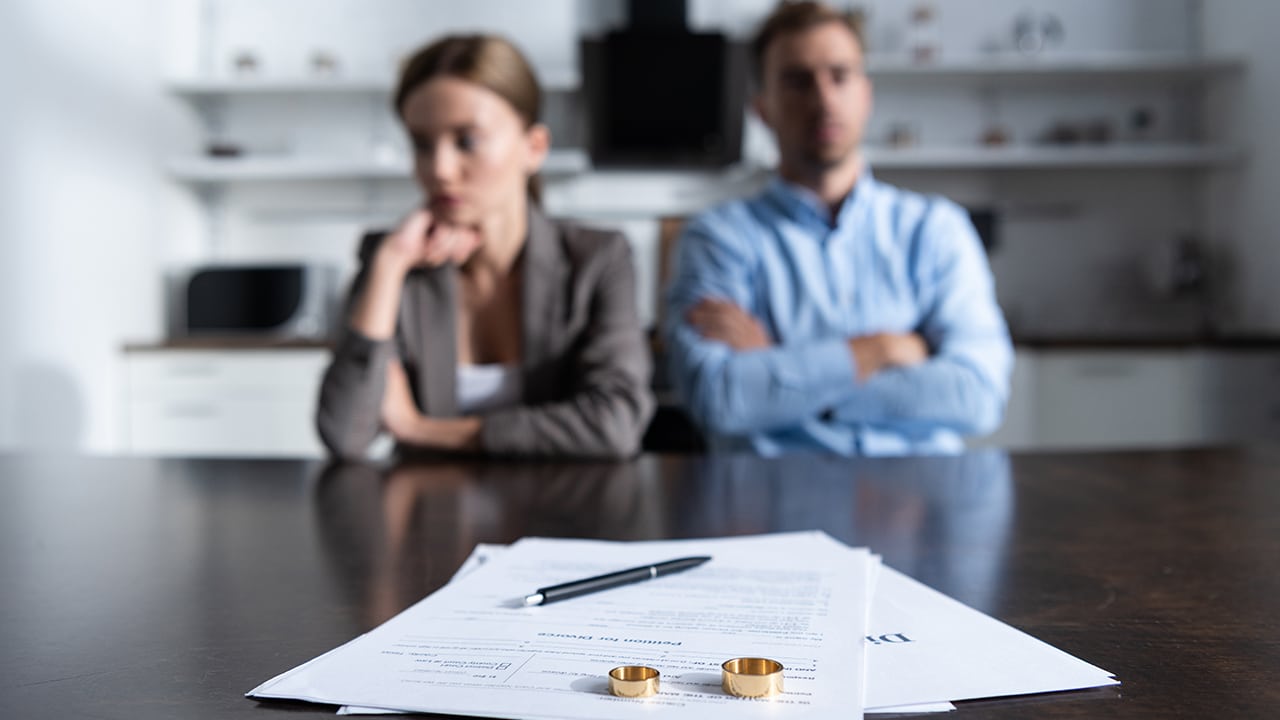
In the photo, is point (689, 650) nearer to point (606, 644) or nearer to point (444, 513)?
point (606, 644)

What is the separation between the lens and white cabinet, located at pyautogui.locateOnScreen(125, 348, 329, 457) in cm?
324

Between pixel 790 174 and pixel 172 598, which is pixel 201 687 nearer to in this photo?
pixel 172 598

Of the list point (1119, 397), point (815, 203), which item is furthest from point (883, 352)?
point (1119, 397)

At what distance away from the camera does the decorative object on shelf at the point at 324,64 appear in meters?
3.78

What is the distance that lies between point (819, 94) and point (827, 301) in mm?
334

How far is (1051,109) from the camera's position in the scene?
3822 mm

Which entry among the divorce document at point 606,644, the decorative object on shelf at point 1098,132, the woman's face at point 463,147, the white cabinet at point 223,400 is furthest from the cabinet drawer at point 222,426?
the decorative object on shelf at point 1098,132

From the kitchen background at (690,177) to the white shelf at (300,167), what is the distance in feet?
0.04

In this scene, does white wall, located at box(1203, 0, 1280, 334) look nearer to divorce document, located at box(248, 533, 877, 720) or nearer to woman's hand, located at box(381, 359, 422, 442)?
woman's hand, located at box(381, 359, 422, 442)

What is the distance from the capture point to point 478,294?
1.52m

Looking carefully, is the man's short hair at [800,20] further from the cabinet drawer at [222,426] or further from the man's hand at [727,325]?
the cabinet drawer at [222,426]

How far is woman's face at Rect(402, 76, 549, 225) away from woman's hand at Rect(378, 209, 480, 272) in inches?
0.7

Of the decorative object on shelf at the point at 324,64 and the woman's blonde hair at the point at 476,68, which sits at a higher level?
the decorative object on shelf at the point at 324,64

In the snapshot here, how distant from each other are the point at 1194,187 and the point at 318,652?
13.8 ft
